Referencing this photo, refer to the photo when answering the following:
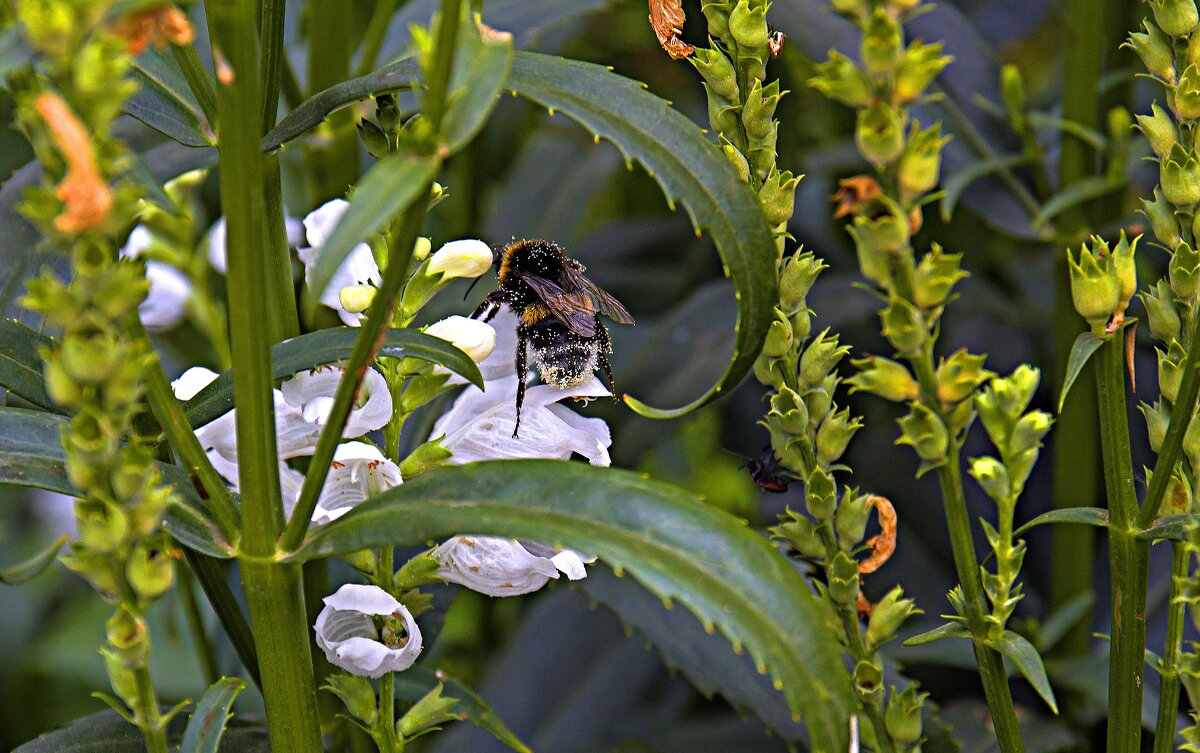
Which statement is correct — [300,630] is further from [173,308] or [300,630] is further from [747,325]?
[173,308]

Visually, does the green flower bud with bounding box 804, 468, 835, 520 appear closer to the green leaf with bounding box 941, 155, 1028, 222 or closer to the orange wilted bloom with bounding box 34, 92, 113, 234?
the orange wilted bloom with bounding box 34, 92, 113, 234

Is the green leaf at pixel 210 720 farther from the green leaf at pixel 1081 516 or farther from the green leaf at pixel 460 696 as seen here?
the green leaf at pixel 1081 516

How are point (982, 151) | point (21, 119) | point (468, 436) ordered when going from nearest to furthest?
point (21, 119), point (468, 436), point (982, 151)

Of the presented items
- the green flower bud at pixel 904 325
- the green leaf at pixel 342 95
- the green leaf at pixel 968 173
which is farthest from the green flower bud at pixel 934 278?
the green leaf at pixel 968 173

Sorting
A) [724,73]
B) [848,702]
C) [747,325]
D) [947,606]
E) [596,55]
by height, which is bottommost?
[947,606]

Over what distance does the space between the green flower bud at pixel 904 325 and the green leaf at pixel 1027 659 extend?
0.45 feet

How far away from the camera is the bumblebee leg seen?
2.11 ft

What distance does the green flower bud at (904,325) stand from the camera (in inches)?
15.1

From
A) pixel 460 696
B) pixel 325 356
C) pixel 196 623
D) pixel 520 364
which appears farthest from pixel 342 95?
pixel 196 623

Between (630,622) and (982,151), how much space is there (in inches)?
22.6

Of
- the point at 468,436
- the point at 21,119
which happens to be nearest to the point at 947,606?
the point at 468,436

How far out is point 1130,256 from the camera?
19.2 inches

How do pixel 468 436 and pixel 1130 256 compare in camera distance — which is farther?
pixel 468 436

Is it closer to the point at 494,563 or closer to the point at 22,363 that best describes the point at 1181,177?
the point at 494,563
